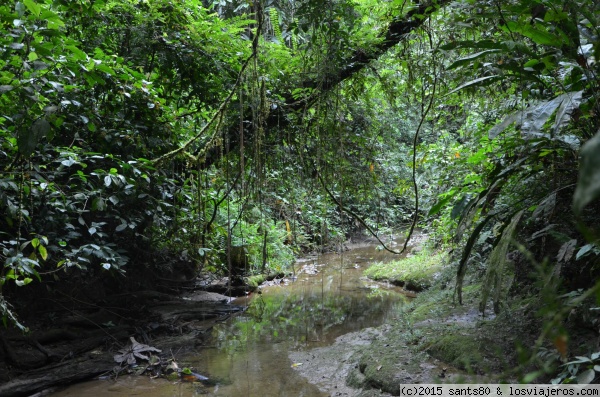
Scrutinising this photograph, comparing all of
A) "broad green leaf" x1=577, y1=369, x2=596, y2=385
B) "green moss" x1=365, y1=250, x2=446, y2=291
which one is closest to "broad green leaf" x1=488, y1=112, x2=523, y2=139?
"broad green leaf" x1=577, y1=369, x2=596, y2=385

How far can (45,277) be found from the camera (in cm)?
475

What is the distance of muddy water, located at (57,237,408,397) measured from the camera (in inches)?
168

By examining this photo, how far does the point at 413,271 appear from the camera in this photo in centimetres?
842

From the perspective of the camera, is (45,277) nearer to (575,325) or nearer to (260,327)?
(260,327)

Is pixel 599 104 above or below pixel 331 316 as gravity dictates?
above

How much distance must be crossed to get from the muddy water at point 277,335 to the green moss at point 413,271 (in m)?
0.26

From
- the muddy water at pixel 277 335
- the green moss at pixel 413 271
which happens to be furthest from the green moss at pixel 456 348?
the green moss at pixel 413 271

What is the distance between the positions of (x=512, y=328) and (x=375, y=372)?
3.67 ft

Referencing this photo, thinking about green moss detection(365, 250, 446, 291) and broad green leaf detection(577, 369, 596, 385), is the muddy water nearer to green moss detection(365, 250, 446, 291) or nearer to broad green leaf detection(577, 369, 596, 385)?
green moss detection(365, 250, 446, 291)

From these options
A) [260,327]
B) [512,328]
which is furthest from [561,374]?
[260,327]

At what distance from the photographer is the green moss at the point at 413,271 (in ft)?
25.1

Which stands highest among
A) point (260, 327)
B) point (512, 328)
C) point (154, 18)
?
point (154, 18)

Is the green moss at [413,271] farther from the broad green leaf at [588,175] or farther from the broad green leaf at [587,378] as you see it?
the broad green leaf at [588,175]

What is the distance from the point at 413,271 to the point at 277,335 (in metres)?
3.55
